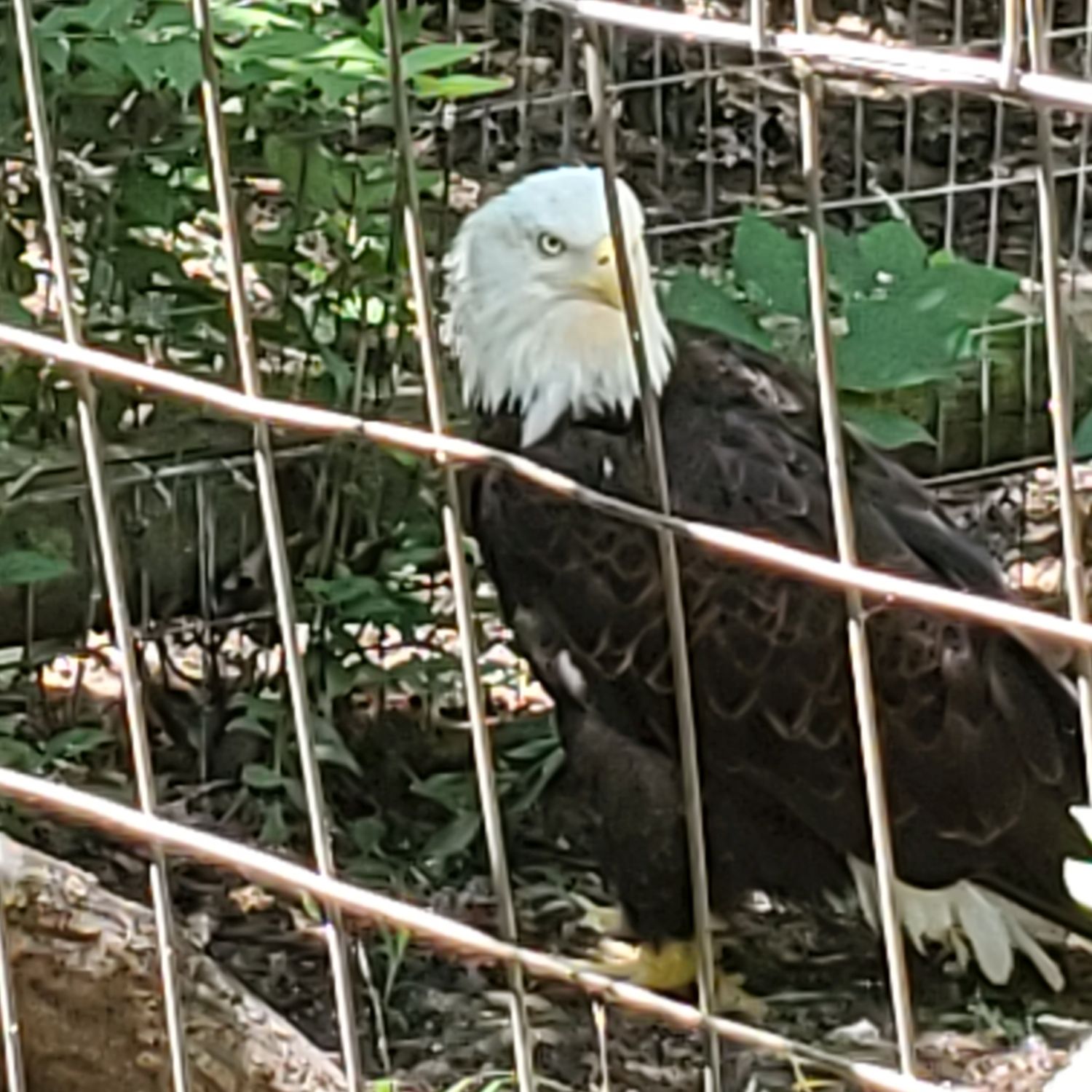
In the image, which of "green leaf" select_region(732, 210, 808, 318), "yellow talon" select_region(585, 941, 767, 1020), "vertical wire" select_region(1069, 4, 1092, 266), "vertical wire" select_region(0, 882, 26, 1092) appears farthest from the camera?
"vertical wire" select_region(1069, 4, 1092, 266)

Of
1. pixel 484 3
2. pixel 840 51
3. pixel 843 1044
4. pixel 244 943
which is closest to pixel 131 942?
pixel 244 943

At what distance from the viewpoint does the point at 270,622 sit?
374cm

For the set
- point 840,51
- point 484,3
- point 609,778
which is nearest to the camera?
point 840,51

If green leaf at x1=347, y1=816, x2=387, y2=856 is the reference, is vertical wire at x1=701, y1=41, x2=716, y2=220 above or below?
above

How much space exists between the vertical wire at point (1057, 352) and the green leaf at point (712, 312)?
2028 mm

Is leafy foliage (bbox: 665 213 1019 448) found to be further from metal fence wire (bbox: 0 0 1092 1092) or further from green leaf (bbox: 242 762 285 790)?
metal fence wire (bbox: 0 0 1092 1092)

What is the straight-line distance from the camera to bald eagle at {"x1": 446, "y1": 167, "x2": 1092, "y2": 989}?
303 centimetres

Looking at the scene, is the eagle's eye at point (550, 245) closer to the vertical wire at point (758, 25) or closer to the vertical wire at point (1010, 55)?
the vertical wire at point (758, 25)

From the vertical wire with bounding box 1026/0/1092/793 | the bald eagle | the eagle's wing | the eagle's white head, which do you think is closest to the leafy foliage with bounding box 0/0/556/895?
the eagle's white head

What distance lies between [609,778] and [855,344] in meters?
0.63

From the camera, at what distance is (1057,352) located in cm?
124

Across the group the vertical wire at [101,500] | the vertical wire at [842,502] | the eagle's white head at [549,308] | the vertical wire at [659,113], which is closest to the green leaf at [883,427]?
the eagle's white head at [549,308]

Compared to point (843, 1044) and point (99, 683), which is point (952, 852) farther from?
point (99, 683)

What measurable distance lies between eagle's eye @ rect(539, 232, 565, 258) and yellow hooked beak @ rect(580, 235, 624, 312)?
0.05 metres
